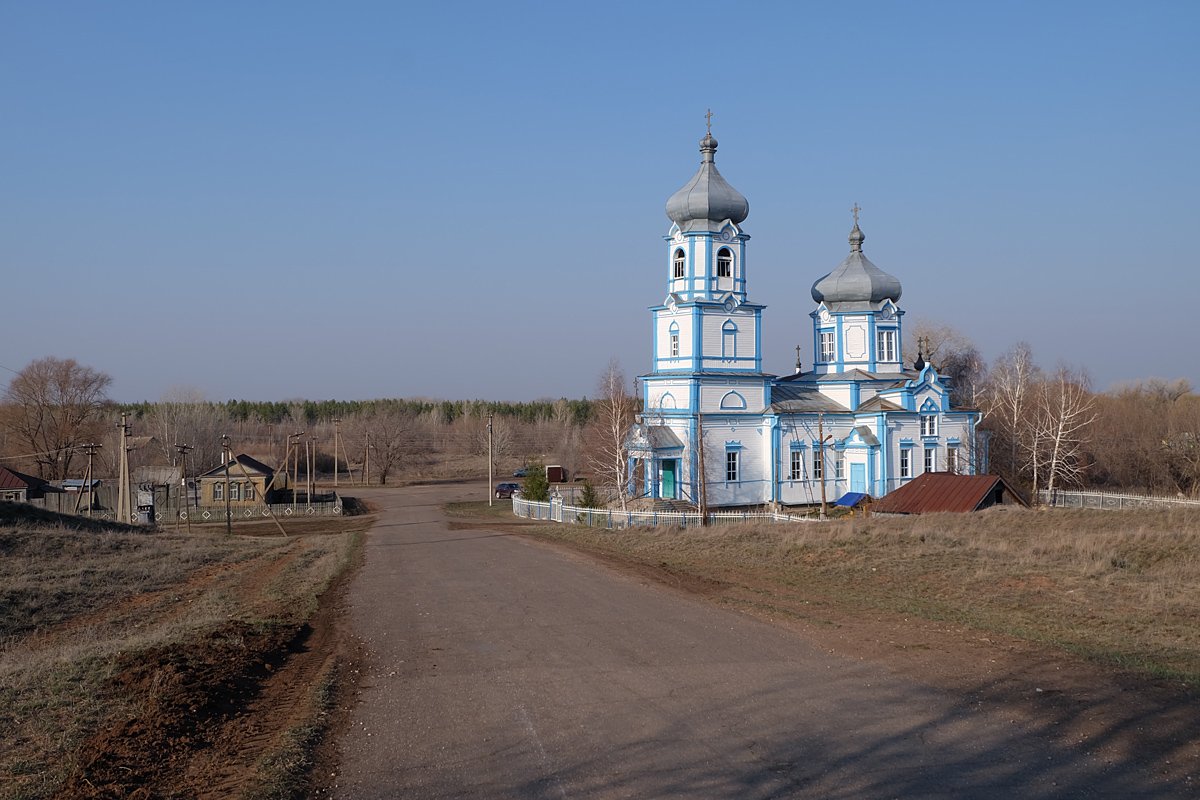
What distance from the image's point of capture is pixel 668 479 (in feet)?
124

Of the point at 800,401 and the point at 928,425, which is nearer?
the point at 800,401

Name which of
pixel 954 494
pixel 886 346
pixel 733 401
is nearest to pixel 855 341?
pixel 886 346

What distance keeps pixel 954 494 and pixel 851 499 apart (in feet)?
24.5

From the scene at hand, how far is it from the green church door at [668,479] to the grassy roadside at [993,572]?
Result: 9485 mm

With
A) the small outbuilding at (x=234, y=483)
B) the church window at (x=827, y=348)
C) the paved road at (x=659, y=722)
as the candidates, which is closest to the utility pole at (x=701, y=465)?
the church window at (x=827, y=348)

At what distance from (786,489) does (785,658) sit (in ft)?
91.8

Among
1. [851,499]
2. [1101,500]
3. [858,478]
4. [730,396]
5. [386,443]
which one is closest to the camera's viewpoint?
[851,499]

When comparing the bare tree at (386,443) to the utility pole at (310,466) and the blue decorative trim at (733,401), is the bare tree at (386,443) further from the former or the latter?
the blue decorative trim at (733,401)

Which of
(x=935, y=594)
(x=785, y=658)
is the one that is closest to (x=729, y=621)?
(x=785, y=658)

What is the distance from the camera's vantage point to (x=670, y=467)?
124ft

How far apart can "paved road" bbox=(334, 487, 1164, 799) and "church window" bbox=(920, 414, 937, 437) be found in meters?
28.4

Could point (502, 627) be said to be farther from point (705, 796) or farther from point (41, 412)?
point (41, 412)

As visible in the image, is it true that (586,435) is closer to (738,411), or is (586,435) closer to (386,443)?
(386,443)

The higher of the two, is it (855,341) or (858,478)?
(855,341)
